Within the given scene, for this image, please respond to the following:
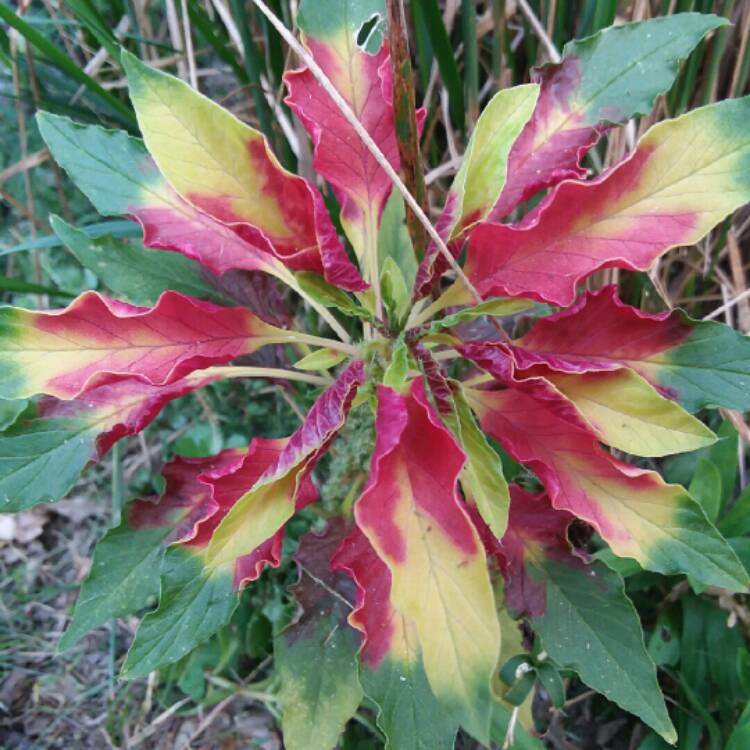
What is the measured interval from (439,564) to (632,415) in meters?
0.23

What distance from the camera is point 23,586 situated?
1.34 m

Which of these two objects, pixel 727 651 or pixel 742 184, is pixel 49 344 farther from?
pixel 727 651

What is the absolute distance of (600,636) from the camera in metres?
0.77

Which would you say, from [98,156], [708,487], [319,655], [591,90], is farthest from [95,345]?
[708,487]

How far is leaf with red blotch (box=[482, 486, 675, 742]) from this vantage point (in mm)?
739

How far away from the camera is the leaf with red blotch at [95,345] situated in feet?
2.26

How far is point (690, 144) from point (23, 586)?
4.22ft

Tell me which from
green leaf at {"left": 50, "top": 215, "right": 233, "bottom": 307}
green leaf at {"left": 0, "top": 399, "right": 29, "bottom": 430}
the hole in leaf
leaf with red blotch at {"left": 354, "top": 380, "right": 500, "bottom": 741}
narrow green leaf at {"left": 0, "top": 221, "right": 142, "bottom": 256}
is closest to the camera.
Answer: leaf with red blotch at {"left": 354, "top": 380, "right": 500, "bottom": 741}

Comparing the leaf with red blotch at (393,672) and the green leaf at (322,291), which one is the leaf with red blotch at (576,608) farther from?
the green leaf at (322,291)

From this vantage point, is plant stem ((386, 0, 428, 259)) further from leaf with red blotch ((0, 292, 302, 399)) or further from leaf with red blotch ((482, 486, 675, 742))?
leaf with red blotch ((482, 486, 675, 742))

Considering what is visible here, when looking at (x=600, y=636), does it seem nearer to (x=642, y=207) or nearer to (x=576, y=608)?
(x=576, y=608)

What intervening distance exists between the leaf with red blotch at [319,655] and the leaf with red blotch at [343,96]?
1.42 feet

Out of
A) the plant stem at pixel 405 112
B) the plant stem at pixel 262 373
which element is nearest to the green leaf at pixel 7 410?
the plant stem at pixel 262 373

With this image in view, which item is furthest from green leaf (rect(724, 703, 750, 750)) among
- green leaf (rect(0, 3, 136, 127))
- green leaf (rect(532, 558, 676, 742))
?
green leaf (rect(0, 3, 136, 127))
